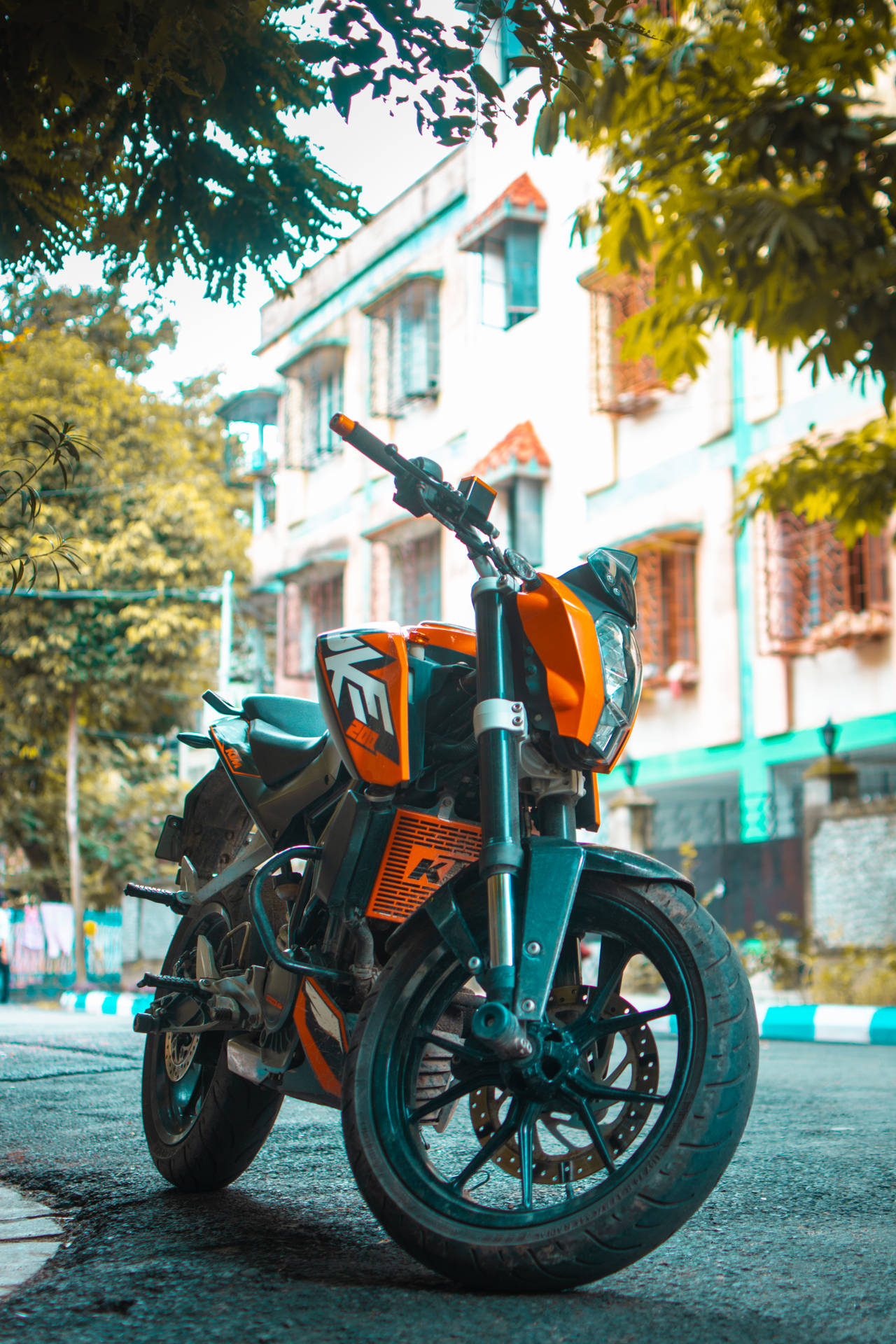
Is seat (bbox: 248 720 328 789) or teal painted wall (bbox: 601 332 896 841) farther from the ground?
teal painted wall (bbox: 601 332 896 841)

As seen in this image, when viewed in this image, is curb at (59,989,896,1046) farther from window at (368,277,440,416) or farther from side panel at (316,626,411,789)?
window at (368,277,440,416)

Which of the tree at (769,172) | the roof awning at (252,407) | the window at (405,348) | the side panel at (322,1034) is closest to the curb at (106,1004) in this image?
the tree at (769,172)

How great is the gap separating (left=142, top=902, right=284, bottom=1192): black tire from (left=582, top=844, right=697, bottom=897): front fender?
126 centimetres

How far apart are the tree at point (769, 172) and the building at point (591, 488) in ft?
18.6

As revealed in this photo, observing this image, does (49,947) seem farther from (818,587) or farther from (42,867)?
(818,587)

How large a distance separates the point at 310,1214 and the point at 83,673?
2014 cm

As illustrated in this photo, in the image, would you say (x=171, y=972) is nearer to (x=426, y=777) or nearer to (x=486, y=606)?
(x=426, y=777)

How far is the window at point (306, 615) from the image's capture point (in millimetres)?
26906

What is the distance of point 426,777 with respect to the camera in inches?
112

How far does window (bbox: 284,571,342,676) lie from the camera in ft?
88.3

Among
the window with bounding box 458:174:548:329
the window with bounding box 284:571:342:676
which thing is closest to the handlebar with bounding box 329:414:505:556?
the window with bounding box 458:174:548:329

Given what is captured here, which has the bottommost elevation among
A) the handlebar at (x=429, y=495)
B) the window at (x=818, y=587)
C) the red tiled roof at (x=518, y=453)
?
the handlebar at (x=429, y=495)

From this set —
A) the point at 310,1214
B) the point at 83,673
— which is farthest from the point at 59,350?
the point at 310,1214

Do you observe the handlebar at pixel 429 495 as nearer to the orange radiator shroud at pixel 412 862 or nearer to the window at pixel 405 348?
the orange radiator shroud at pixel 412 862
